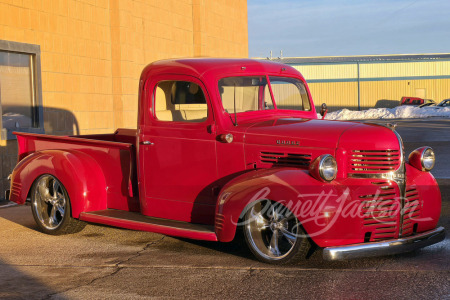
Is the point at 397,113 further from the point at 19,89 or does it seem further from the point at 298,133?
the point at 298,133

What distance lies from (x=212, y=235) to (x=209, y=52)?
14401 mm

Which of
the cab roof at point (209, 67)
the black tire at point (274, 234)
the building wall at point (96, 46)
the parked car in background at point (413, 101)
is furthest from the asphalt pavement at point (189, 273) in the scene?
the parked car in background at point (413, 101)

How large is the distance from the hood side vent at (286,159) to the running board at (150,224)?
0.89 meters

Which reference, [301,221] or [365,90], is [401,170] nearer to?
[301,221]

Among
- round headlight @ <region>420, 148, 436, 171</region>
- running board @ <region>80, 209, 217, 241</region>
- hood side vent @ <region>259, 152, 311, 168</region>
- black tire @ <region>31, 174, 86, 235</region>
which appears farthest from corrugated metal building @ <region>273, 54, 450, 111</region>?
hood side vent @ <region>259, 152, 311, 168</region>

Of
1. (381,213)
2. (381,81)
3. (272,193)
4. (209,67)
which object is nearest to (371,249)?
(381,213)

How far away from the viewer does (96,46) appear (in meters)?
14.8

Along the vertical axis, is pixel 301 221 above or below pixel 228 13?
below

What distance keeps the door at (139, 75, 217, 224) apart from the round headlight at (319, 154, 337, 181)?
4.62ft

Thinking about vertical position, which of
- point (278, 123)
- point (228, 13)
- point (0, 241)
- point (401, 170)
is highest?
point (228, 13)

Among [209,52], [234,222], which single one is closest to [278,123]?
[234,222]

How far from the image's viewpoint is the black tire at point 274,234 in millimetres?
5930

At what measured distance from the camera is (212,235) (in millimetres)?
6352

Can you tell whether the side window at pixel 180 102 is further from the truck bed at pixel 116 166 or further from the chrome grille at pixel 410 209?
the chrome grille at pixel 410 209
